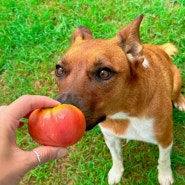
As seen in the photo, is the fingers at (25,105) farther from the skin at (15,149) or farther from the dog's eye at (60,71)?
the dog's eye at (60,71)

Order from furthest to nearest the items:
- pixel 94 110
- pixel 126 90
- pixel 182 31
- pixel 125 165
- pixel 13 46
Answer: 1. pixel 13 46
2. pixel 182 31
3. pixel 125 165
4. pixel 126 90
5. pixel 94 110

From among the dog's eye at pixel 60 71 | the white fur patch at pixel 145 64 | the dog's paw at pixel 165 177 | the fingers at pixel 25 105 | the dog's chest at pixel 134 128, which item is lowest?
the dog's paw at pixel 165 177

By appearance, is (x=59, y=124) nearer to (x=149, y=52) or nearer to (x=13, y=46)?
(x=149, y=52)

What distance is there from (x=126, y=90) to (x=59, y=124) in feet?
2.75

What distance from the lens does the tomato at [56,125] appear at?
2.27 metres

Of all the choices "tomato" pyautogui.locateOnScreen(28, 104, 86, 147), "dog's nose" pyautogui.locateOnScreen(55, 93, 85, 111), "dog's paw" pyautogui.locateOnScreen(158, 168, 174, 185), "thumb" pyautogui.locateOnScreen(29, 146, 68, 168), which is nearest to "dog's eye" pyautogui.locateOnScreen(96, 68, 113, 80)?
"dog's nose" pyautogui.locateOnScreen(55, 93, 85, 111)

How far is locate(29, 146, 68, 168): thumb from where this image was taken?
7.30ft

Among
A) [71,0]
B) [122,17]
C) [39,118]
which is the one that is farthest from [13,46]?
[39,118]

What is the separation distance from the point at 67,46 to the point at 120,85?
2427 mm

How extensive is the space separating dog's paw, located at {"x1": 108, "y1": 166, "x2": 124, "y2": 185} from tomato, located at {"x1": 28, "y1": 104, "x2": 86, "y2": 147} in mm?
1831

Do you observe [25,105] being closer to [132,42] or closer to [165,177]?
[132,42]

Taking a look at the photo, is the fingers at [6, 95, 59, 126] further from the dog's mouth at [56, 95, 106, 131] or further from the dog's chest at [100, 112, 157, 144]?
the dog's chest at [100, 112, 157, 144]

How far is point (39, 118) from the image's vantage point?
2305mm

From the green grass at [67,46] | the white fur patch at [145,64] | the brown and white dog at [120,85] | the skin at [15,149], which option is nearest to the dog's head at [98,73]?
the brown and white dog at [120,85]
